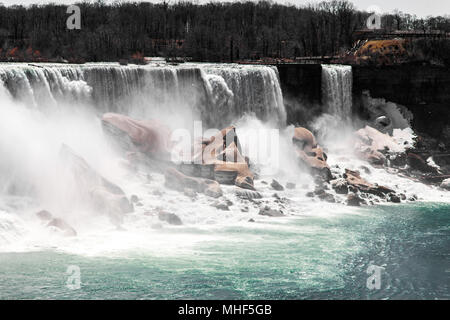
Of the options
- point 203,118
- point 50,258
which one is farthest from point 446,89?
point 50,258

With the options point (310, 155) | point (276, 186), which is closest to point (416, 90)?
point (310, 155)

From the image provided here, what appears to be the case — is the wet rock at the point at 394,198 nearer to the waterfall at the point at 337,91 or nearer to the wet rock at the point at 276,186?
the wet rock at the point at 276,186

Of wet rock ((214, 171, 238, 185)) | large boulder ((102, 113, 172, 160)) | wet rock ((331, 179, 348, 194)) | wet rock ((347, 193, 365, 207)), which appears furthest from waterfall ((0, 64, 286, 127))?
wet rock ((347, 193, 365, 207))

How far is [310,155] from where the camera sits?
148ft

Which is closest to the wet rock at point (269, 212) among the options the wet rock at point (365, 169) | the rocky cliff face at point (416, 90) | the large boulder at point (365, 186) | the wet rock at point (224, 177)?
the wet rock at point (224, 177)

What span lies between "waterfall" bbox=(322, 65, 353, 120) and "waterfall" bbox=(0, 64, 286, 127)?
5.47 meters

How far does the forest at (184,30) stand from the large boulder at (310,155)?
30332 mm

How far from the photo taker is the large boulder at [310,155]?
43.9m

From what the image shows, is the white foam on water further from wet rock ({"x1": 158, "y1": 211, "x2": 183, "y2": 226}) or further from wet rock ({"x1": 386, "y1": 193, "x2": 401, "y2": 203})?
wet rock ({"x1": 386, "y1": 193, "x2": 401, "y2": 203})

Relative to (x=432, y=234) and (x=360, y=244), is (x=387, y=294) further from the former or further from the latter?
(x=432, y=234)

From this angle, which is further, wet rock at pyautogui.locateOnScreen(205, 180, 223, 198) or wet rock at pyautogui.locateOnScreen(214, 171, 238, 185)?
wet rock at pyautogui.locateOnScreen(214, 171, 238, 185)

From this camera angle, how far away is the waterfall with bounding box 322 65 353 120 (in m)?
56.8

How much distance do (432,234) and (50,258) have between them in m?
18.7

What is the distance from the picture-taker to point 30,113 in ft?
122
